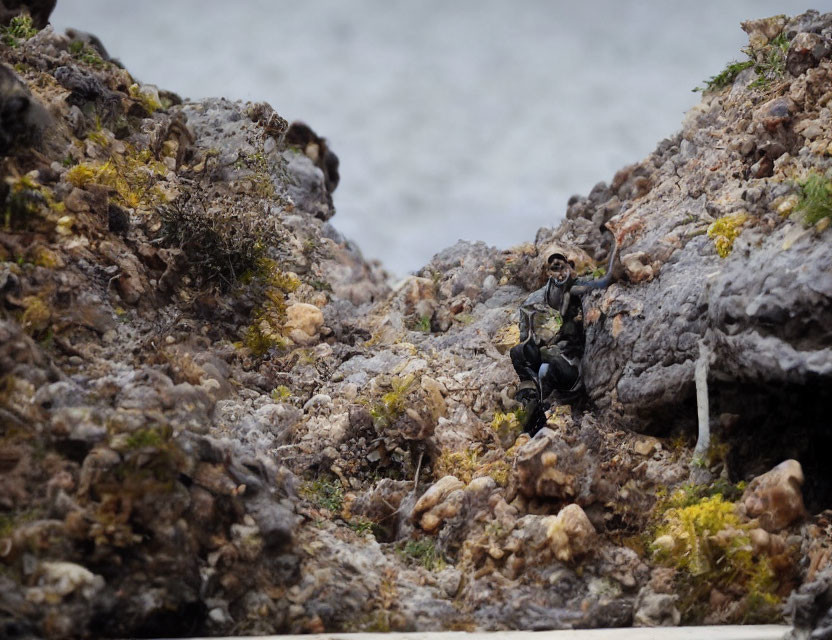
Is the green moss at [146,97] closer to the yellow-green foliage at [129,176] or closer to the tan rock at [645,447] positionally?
the yellow-green foliage at [129,176]

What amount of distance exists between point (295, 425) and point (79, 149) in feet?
12.5

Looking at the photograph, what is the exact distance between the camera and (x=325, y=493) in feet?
22.5

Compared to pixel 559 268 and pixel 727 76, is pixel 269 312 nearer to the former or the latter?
pixel 559 268

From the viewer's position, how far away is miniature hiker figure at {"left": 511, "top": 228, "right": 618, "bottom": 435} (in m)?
7.58

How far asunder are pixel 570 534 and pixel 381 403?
243 centimetres

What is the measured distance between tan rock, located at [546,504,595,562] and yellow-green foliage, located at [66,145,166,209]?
5435 millimetres

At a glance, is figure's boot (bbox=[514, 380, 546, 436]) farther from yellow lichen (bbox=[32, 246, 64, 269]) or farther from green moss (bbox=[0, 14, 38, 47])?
green moss (bbox=[0, 14, 38, 47])

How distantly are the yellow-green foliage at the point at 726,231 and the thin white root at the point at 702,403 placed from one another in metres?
1.22

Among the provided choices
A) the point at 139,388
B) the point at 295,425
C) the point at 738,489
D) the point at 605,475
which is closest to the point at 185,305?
the point at 295,425

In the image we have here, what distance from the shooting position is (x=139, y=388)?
A: 589 cm

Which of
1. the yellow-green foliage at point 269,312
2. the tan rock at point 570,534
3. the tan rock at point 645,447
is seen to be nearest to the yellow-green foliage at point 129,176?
the yellow-green foliage at point 269,312

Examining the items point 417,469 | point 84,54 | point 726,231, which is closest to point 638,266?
point 726,231

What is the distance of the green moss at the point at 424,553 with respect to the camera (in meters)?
6.00

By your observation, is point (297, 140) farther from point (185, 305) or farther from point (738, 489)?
point (738, 489)
